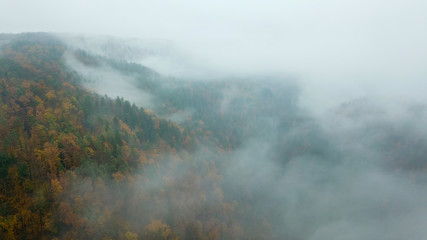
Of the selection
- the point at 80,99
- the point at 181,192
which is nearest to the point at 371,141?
the point at 181,192

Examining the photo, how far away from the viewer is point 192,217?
61531mm

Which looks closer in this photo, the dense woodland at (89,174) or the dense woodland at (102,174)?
the dense woodland at (89,174)

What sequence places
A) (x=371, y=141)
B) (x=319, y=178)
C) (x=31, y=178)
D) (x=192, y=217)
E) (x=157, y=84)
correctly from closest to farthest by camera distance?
(x=31, y=178), (x=192, y=217), (x=319, y=178), (x=157, y=84), (x=371, y=141)

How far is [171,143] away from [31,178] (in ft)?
154

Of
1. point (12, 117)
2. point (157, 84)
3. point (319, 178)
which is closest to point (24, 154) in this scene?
point (12, 117)

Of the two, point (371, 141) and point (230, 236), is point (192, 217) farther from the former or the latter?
point (371, 141)

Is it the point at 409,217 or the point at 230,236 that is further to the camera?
the point at 409,217

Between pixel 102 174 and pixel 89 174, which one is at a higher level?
pixel 89 174

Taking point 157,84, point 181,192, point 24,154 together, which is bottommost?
point 181,192

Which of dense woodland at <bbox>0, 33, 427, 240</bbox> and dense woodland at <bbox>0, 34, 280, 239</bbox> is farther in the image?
dense woodland at <bbox>0, 33, 427, 240</bbox>

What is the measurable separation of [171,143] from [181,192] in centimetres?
2132

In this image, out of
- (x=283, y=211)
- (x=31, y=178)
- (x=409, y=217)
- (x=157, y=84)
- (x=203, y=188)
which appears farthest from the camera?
(x=157, y=84)

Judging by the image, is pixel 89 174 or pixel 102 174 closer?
pixel 89 174

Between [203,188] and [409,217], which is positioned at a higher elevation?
[203,188]
